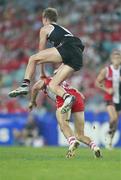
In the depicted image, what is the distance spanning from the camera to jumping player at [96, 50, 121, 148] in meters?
18.2

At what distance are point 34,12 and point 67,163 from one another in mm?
17597

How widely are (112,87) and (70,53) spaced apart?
6610 mm

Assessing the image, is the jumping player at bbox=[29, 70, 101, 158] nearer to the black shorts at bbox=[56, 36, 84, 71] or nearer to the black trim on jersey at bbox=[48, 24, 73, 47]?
the black shorts at bbox=[56, 36, 84, 71]

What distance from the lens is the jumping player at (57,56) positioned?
12.1m

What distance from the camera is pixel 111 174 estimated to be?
934 centimetres

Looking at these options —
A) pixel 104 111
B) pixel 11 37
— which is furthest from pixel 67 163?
pixel 11 37

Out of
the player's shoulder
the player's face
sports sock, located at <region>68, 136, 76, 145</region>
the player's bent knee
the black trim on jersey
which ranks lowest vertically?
sports sock, located at <region>68, 136, 76, 145</region>

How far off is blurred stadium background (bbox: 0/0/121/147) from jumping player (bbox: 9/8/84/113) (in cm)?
932

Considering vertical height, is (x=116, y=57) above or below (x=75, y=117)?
above

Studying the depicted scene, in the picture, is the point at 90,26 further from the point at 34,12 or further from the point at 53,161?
the point at 53,161

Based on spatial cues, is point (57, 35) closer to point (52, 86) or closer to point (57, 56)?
point (57, 56)

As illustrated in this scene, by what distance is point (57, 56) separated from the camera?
40.0ft

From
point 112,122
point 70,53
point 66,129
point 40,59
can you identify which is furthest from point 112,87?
point 40,59

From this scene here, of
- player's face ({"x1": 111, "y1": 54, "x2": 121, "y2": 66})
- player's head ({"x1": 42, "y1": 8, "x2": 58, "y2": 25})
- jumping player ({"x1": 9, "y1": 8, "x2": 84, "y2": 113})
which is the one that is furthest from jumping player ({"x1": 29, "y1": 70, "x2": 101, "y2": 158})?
player's face ({"x1": 111, "y1": 54, "x2": 121, "y2": 66})
